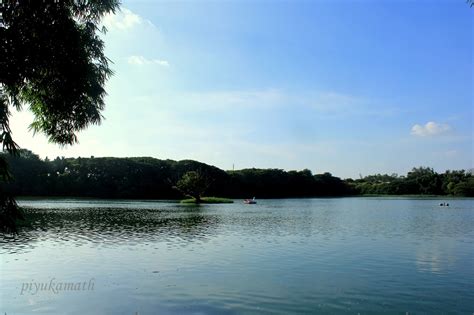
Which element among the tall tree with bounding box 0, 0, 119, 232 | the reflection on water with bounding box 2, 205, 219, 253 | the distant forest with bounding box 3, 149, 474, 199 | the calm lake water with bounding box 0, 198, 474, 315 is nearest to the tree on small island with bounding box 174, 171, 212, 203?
the distant forest with bounding box 3, 149, 474, 199

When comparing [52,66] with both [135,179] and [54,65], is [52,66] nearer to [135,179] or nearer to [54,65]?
[54,65]

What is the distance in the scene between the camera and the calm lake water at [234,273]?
14.6 m

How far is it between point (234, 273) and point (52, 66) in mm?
13460

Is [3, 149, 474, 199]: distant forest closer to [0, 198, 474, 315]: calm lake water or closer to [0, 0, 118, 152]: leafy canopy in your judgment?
[0, 198, 474, 315]: calm lake water

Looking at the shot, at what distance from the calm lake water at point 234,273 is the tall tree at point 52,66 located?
693 centimetres

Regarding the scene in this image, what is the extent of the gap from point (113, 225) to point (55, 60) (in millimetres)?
34650

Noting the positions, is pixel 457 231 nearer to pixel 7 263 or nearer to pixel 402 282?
pixel 402 282

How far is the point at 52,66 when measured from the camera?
8789 millimetres

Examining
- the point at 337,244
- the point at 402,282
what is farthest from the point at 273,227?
the point at 402,282

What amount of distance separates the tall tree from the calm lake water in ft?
22.7

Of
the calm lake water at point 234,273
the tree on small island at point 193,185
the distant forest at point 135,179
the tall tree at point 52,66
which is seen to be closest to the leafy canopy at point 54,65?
the tall tree at point 52,66

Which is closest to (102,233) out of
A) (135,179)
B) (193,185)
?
(193,185)

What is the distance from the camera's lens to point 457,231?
38.7 m

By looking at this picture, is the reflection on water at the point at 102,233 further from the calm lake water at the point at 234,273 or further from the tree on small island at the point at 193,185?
the tree on small island at the point at 193,185
